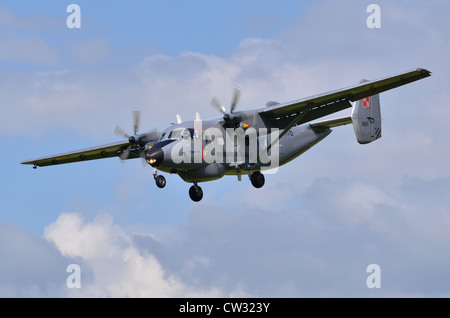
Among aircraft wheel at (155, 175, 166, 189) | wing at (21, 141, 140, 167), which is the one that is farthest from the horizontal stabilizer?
wing at (21, 141, 140, 167)

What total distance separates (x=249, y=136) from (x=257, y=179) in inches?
86.2

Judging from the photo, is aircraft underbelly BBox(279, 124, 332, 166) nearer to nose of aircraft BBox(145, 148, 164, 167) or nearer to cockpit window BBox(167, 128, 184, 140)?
cockpit window BBox(167, 128, 184, 140)

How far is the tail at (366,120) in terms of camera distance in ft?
129

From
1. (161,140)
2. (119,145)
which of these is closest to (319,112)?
(161,140)

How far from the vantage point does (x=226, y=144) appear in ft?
A: 117

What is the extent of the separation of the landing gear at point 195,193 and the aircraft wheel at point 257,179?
2.50 m

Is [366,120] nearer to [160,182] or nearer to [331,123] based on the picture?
[331,123]

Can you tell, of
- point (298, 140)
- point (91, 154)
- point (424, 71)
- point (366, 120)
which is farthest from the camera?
point (91, 154)

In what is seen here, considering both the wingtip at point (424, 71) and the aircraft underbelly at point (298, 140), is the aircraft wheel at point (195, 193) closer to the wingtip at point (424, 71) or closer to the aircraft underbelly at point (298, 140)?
the aircraft underbelly at point (298, 140)

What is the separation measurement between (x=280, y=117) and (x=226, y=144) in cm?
280

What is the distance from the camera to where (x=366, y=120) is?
131 feet

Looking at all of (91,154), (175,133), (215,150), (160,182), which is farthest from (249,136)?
(91,154)

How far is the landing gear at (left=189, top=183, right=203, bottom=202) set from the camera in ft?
123
